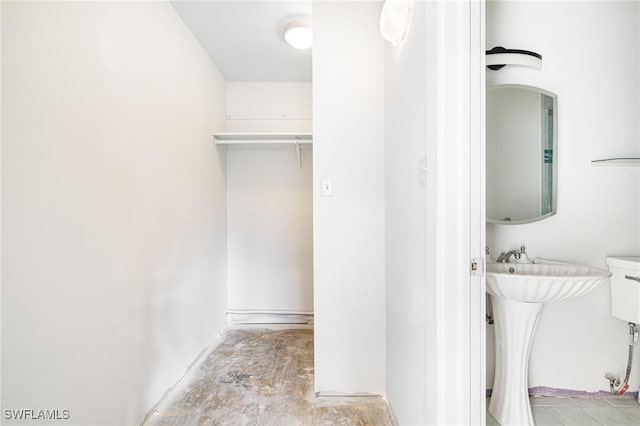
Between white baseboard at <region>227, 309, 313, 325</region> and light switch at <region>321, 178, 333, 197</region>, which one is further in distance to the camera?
white baseboard at <region>227, 309, 313, 325</region>

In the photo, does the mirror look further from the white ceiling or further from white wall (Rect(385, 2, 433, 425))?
the white ceiling

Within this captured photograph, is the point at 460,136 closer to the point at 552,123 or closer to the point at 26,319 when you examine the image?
the point at 552,123

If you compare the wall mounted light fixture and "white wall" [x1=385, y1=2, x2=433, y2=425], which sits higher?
the wall mounted light fixture

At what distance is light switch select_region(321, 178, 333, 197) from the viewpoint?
181 cm

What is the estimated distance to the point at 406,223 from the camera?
53.4 inches

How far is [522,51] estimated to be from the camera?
1.65m

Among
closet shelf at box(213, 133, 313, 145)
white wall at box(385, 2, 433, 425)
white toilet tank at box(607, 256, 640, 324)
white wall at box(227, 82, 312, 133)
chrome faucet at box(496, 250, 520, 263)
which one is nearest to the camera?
white wall at box(385, 2, 433, 425)

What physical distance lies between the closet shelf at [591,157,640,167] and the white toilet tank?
0.50 meters

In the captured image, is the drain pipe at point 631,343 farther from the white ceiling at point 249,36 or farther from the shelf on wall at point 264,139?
the white ceiling at point 249,36

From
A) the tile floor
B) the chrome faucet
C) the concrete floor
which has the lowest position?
the concrete floor

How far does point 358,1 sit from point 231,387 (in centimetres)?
243

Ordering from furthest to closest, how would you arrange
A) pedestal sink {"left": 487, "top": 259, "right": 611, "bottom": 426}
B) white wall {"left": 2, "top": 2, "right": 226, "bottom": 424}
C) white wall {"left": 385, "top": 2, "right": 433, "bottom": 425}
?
pedestal sink {"left": 487, "top": 259, "right": 611, "bottom": 426}, white wall {"left": 385, "top": 2, "right": 433, "bottom": 425}, white wall {"left": 2, "top": 2, "right": 226, "bottom": 424}

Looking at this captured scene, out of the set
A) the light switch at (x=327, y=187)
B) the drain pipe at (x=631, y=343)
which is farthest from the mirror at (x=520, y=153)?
the light switch at (x=327, y=187)

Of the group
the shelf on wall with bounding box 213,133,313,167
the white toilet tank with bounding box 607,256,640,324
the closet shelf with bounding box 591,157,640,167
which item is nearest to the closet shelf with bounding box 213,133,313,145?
the shelf on wall with bounding box 213,133,313,167
